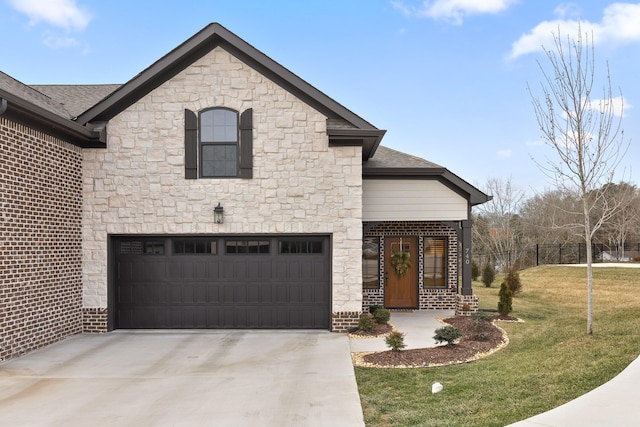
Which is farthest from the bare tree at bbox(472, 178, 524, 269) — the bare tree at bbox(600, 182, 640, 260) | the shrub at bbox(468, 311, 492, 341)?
the shrub at bbox(468, 311, 492, 341)

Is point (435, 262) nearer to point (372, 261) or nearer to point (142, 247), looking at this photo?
point (372, 261)

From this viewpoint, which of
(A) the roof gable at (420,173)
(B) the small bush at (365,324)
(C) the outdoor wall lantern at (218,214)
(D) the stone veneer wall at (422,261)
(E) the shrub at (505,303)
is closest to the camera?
(B) the small bush at (365,324)

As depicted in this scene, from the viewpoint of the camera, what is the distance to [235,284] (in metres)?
11.1

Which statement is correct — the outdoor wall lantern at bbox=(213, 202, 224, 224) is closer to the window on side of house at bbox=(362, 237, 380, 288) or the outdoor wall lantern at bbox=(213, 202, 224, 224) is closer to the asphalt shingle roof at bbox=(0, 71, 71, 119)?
the asphalt shingle roof at bbox=(0, 71, 71, 119)

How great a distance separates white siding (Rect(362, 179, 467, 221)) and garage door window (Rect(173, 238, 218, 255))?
4390 millimetres

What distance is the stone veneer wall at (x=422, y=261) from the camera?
14227 mm

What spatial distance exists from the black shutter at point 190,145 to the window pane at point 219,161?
0.21m

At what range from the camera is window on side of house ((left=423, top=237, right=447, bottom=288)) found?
47.1 ft

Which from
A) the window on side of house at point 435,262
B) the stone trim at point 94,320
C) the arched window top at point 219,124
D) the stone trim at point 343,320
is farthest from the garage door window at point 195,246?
the window on side of house at point 435,262

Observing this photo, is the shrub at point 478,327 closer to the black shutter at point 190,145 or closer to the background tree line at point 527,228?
the black shutter at point 190,145

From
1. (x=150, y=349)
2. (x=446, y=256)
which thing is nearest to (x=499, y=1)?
(x=446, y=256)

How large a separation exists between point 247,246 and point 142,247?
267 cm

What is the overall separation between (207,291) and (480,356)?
21.4 ft

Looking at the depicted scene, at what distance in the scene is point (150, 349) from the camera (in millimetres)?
9336
